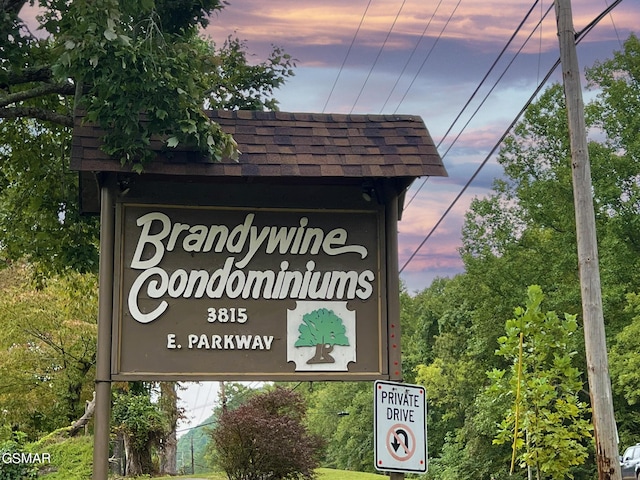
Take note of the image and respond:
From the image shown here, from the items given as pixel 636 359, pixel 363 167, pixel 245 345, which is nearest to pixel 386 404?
pixel 245 345

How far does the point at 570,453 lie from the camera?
13195mm

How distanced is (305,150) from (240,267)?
52.9 inches

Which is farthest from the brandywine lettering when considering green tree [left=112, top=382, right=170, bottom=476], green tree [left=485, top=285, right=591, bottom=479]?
green tree [left=112, top=382, right=170, bottom=476]

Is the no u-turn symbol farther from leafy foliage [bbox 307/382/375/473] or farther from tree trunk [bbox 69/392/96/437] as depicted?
leafy foliage [bbox 307/382/375/473]

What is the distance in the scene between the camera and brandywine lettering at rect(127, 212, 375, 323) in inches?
317

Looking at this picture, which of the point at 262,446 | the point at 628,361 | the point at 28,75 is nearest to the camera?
the point at 28,75

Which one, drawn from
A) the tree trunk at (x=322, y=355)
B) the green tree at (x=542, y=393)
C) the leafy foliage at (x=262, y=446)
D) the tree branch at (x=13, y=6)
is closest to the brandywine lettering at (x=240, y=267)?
the tree trunk at (x=322, y=355)

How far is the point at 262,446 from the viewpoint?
23516mm

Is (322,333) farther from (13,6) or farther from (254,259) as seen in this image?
(13,6)

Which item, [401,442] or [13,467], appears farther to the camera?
[13,467]

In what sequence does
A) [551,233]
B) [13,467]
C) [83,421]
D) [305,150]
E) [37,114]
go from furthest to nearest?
[551,233]
[83,421]
[13,467]
[37,114]
[305,150]

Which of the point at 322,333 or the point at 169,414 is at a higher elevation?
the point at 322,333

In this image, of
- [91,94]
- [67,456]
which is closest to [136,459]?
[67,456]

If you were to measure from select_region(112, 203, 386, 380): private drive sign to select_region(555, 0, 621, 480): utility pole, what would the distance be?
5053 mm
